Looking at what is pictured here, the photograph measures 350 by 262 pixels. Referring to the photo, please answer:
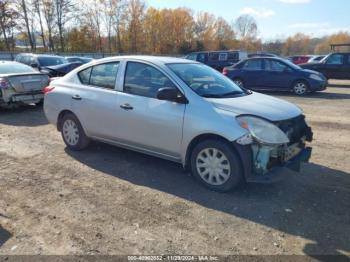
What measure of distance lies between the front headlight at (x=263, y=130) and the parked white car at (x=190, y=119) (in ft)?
0.04

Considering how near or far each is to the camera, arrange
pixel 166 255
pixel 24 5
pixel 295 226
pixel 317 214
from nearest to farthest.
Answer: pixel 166 255
pixel 295 226
pixel 317 214
pixel 24 5

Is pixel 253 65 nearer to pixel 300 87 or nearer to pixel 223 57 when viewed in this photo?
pixel 300 87

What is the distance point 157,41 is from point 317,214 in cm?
6735

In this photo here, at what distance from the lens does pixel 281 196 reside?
14.3 ft

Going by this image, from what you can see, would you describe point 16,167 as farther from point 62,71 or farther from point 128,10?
point 128,10

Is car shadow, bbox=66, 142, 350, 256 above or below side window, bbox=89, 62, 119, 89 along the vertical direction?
below

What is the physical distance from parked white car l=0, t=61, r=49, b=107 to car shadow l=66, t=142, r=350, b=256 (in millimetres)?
5057

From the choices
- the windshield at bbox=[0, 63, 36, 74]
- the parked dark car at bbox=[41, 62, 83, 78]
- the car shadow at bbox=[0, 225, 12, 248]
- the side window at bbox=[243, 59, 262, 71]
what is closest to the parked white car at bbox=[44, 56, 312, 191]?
the car shadow at bbox=[0, 225, 12, 248]

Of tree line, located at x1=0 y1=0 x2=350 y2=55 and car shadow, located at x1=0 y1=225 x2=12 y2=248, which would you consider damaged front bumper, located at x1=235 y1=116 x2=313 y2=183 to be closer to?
car shadow, located at x1=0 y1=225 x2=12 y2=248

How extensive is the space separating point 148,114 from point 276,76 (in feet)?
35.0

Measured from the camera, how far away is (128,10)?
61.8 m

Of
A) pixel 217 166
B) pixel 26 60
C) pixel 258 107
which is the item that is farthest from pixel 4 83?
pixel 26 60

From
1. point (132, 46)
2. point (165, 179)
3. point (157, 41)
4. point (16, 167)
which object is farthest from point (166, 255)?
point (157, 41)

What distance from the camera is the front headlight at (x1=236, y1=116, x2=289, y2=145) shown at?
412 cm
